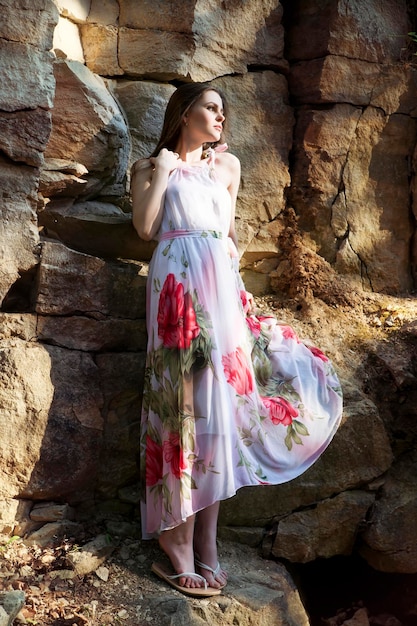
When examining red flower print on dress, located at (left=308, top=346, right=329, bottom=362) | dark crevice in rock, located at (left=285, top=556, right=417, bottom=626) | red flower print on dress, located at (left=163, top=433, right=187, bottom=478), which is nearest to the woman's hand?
red flower print on dress, located at (left=308, top=346, right=329, bottom=362)

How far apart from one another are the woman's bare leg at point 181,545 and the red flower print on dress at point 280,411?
529 millimetres

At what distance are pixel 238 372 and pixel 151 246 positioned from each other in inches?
33.9

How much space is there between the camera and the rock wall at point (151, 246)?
3.02m

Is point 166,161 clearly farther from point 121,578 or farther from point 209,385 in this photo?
point 121,578

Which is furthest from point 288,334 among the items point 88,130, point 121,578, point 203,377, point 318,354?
point 88,130

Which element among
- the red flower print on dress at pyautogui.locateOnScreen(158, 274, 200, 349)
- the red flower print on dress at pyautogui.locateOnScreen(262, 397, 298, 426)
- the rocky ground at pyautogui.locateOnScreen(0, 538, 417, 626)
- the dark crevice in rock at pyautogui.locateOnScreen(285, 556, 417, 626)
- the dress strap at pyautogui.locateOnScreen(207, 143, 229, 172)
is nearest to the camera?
the rocky ground at pyautogui.locateOnScreen(0, 538, 417, 626)

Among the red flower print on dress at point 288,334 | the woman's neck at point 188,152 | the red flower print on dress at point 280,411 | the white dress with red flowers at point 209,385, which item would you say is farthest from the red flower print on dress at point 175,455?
the woman's neck at point 188,152

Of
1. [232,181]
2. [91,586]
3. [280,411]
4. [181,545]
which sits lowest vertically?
[91,586]

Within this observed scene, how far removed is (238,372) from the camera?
9.64ft

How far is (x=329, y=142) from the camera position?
407 cm

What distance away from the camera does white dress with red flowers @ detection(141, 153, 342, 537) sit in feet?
9.15

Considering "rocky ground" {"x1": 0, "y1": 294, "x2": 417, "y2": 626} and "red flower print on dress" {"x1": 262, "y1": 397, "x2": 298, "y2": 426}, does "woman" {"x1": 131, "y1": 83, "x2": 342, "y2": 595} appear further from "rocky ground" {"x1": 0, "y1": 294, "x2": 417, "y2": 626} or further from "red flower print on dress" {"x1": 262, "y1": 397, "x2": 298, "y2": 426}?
"rocky ground" {"x1": 0, "y1": 294, "x2": 417, "y2": 626}

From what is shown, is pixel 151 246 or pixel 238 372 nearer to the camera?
pixel 238 372

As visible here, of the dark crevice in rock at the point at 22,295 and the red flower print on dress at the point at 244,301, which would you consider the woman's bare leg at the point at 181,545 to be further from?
the dark crevice in rock at the point at 22,295
